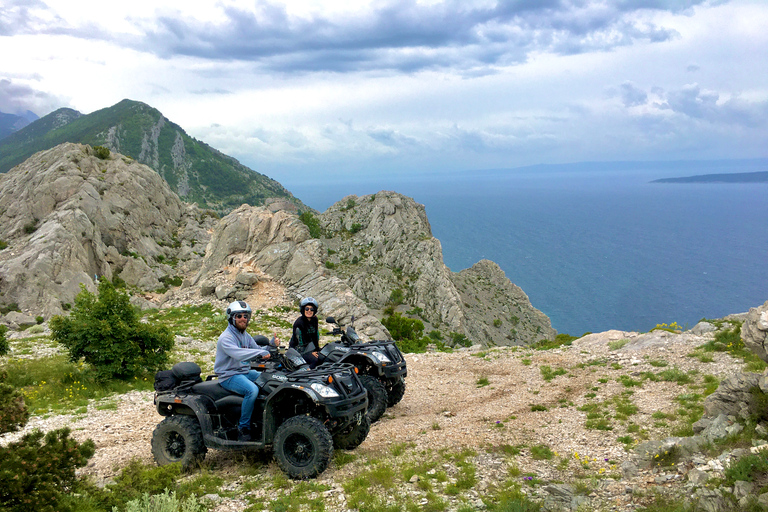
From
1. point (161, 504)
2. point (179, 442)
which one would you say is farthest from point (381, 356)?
point (161, 504)

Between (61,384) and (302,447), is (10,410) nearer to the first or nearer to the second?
(302,447)

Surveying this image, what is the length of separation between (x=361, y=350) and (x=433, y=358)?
768cm

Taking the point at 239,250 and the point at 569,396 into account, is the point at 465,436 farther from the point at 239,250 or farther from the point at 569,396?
the point at 239,250

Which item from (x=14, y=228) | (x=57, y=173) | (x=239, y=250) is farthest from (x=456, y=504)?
(x=57, y=173)

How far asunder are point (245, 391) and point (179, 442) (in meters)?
1.52

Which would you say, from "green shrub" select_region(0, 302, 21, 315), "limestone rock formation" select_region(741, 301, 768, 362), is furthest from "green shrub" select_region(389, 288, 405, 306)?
"limestone rock formation" select_region(741, 301, 768, 362)

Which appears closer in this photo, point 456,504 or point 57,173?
point 456,504

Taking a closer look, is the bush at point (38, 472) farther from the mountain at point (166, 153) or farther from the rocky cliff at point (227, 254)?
the mountain at point (166, 153)

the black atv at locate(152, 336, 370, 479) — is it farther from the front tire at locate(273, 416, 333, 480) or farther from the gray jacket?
the gray jacket

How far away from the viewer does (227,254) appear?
32344 millimetres

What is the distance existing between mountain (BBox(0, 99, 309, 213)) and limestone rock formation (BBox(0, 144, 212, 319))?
7382 cm

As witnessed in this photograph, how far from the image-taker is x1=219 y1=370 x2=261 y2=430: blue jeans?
7285 millimetres

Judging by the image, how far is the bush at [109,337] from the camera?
13.8 m

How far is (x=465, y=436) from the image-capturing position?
9109 mm
